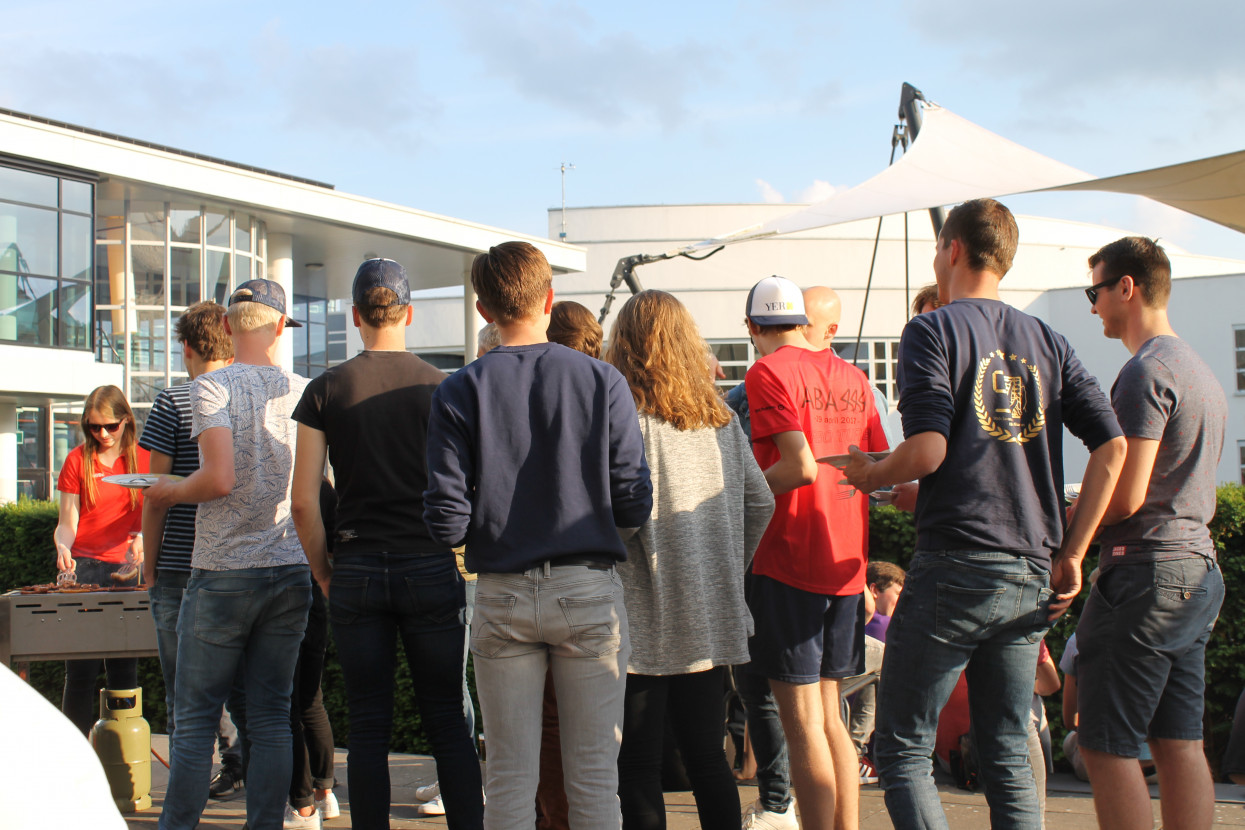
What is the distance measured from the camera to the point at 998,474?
8.34 ft

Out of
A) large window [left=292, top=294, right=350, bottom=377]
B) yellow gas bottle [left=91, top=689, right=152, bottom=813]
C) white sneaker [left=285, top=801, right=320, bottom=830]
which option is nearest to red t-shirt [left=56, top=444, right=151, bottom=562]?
yellow gas bottle [left=91, top=689, right=152, bottom=813]

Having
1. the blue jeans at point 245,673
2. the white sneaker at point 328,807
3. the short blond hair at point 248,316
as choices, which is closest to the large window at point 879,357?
the white sneaker at point 328,807

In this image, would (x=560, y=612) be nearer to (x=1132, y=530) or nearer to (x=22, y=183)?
(x=1132, y=530)

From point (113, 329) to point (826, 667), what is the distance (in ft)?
65.1

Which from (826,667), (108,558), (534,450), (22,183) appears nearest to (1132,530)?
(826,667)

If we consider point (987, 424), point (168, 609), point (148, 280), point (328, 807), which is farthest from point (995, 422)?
point (148, 280)

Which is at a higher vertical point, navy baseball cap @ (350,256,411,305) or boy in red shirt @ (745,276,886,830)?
navy baseball cap @ (350,256,411,305)

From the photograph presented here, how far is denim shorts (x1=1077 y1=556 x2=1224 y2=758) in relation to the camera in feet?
9.20

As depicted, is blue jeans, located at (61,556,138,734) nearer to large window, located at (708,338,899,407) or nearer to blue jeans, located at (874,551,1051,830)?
blue jeans, located at (874,551,1051,830)

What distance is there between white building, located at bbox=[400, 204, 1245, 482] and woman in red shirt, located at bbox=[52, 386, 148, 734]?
100ft

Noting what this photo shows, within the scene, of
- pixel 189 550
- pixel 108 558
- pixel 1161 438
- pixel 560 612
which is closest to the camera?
pixel 560 612

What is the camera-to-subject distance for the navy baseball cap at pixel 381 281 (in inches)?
126

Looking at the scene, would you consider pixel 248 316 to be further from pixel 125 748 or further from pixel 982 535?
pixel 982 535

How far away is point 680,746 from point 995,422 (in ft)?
4.24
